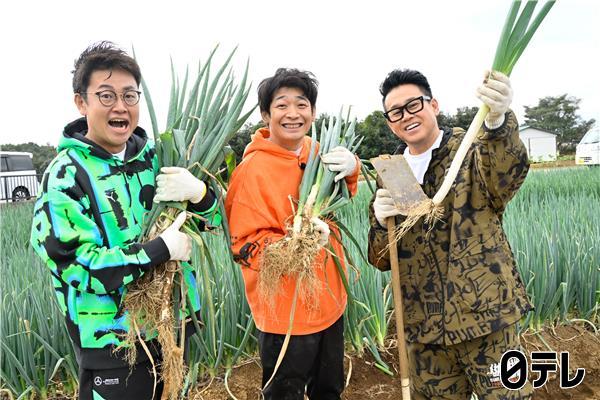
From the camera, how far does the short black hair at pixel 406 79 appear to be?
150 cm

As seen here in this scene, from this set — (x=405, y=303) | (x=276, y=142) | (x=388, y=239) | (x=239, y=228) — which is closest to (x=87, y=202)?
(x=239, y=228)

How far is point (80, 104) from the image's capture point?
1312 millimetres

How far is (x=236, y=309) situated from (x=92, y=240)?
1.01m

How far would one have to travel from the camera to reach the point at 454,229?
1421 mm

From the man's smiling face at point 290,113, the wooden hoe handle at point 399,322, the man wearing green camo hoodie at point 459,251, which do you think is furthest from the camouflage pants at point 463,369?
the man's smiling face at point 290,113

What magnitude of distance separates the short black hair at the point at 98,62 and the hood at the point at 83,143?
0.11 metres

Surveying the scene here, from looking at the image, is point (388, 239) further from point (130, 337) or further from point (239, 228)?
point (130, 337)

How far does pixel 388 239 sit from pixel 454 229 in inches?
8.8

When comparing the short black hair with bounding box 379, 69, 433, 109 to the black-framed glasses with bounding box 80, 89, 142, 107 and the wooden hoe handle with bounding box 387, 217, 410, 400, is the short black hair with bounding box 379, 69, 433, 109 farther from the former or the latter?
the black-framed glasses with bounding box 80, 89, 142, 107

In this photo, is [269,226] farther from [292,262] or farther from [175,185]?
[175,185]

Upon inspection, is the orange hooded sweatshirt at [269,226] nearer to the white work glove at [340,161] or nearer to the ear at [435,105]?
the white work glove at [340,161]

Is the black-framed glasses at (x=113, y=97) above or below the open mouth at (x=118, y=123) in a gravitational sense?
above

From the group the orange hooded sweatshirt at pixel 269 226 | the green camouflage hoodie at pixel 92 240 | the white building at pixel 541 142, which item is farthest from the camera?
the white building at pixel 541 142

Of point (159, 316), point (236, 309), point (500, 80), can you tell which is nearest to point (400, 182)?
point (500, 80)
